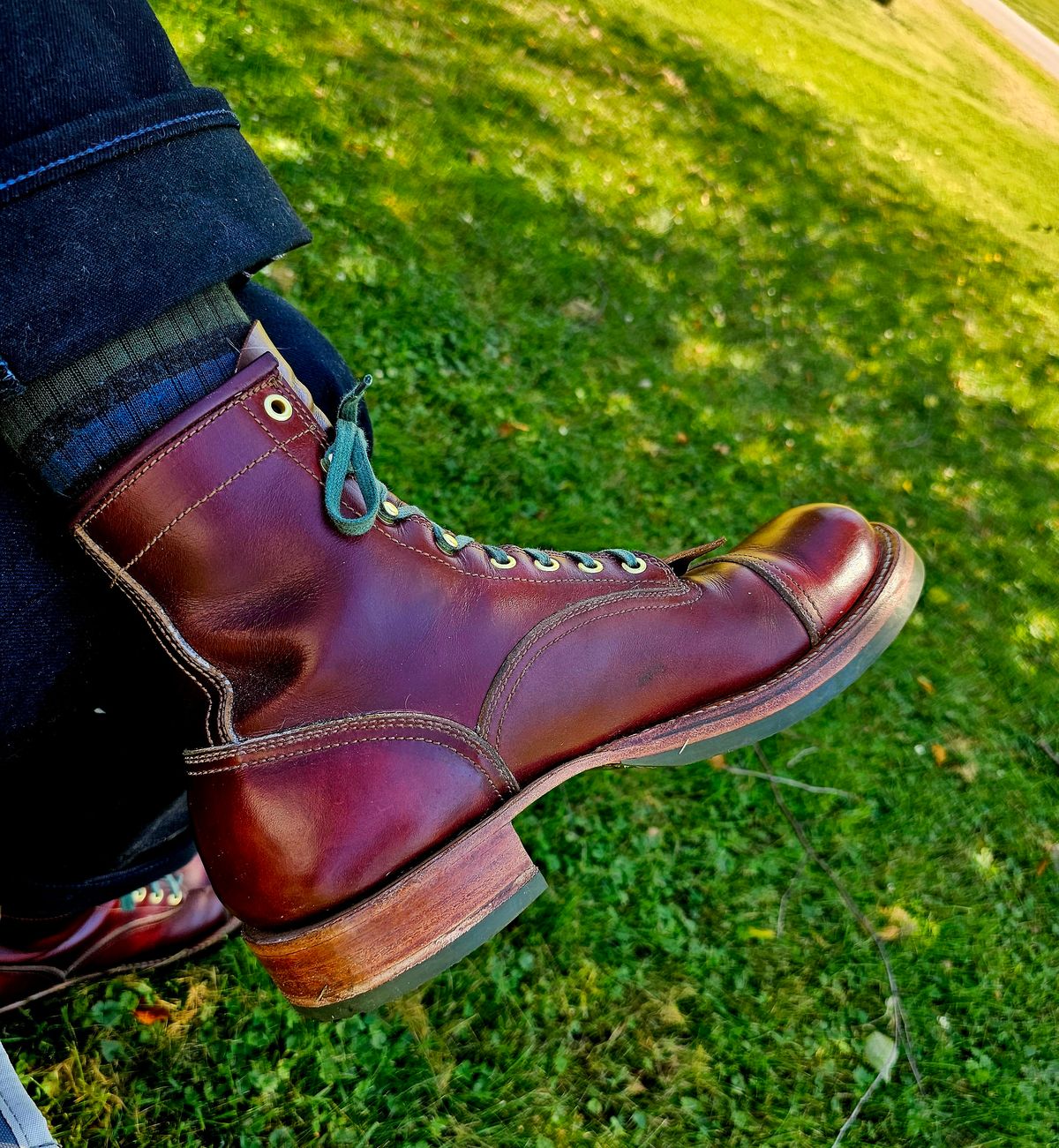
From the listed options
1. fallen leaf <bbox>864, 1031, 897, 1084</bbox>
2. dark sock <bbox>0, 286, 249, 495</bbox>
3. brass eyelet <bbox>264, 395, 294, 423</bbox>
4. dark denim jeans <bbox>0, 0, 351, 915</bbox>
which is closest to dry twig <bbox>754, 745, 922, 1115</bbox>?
fallen leaf <bbox>864, 1031, 897, 1084</bbox>

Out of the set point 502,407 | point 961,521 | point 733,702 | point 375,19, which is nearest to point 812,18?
point 375,19

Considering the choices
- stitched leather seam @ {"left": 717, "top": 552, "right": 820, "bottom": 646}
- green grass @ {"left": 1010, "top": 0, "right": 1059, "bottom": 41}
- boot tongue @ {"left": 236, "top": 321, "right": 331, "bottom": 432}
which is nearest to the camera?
boot tongue @ {"left": 236, "top": 321, "right": 331, "bottom": 432}

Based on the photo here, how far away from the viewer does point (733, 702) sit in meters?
1.72

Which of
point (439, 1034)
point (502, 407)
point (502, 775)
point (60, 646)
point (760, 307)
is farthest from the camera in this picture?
point (760, 307)

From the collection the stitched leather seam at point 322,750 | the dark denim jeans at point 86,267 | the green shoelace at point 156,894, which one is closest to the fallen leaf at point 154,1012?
the green shoelace at point 156,894

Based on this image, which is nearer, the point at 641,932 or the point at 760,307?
the point at 641,932

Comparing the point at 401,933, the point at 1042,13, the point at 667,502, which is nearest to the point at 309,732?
the point at 401,933

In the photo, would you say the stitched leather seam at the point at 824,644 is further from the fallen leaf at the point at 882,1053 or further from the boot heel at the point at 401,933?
the fallen leaf at the point at 882,1053

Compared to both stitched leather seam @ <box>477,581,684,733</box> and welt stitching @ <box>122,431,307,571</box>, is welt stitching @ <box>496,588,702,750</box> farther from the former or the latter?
welt stitching @ <box>122,431,307,571</box>

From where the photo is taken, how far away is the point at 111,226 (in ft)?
3.36

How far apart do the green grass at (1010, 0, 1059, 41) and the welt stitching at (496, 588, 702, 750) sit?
50.5ft

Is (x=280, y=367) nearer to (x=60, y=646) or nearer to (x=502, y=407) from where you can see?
(x=60, y=646)

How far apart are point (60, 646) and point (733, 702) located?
1.23 m

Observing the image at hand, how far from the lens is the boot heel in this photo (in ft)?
4.16
